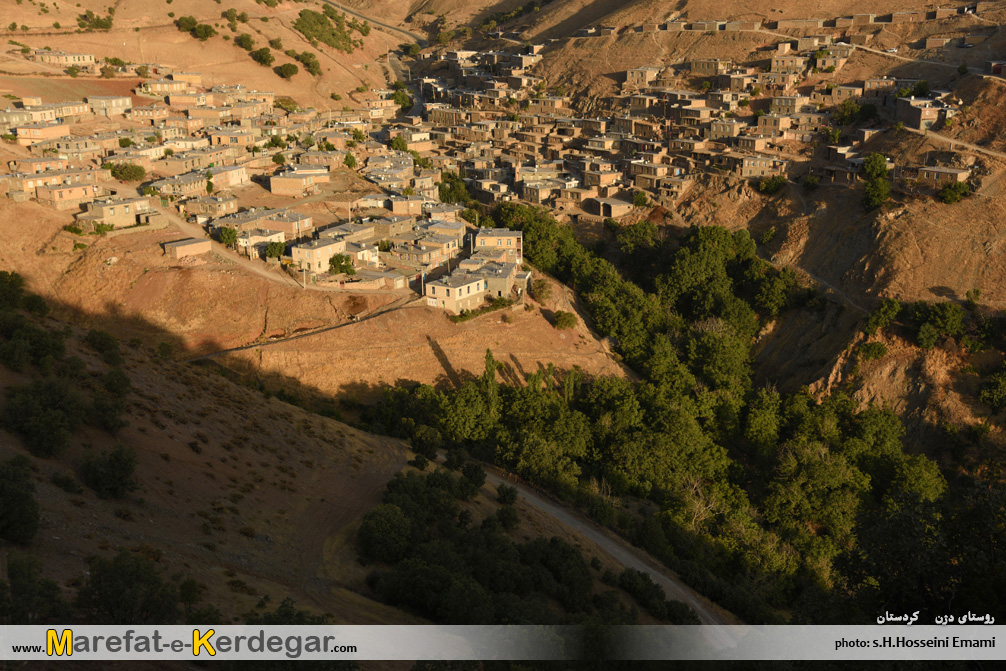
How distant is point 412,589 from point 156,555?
17.4 ft

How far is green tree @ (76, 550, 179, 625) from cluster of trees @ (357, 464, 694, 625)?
6.16m

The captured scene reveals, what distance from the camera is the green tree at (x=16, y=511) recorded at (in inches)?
601

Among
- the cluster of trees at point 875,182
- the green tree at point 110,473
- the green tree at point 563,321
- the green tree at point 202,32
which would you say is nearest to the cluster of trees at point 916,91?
the cluster of trees at point 875,182

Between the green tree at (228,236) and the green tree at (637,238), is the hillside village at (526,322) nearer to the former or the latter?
the green tree at (228,236)

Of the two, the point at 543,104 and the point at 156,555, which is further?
the point at 543,104

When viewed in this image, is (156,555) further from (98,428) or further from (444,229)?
(444,229)

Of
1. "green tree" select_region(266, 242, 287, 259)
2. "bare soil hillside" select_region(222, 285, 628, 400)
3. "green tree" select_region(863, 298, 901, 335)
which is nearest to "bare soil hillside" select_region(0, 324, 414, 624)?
"bare soil hillside" select_region(222, 285, 628, 400)

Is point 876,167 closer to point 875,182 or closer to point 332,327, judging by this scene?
point 875,182

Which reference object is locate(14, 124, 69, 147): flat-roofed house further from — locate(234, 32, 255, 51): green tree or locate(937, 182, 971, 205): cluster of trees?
locate(937, 182, 971, 205): cluster of trees

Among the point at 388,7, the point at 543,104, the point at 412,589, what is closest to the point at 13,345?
the point at 412,589

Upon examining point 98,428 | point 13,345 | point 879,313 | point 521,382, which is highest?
point 13,345

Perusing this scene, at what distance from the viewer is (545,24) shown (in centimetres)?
9300

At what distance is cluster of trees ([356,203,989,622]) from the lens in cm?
2983

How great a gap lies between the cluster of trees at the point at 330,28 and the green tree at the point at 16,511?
275ft
